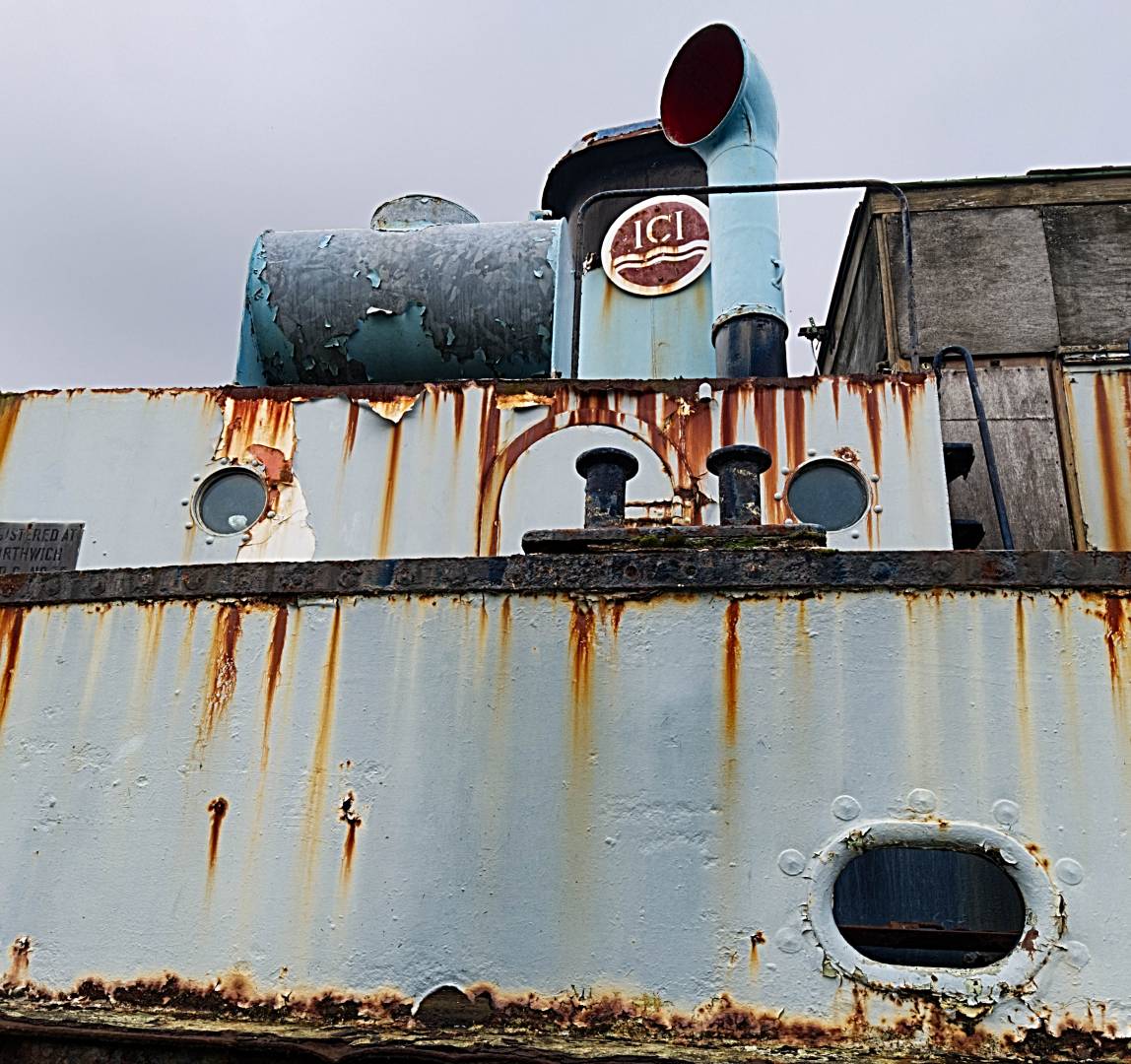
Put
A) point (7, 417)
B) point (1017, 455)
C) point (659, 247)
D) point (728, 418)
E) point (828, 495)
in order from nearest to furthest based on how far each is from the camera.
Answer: point (828, 495), point (728, 418), point (7, 417), point (1017, 455), point (659, 247)

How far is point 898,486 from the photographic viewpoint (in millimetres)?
4605

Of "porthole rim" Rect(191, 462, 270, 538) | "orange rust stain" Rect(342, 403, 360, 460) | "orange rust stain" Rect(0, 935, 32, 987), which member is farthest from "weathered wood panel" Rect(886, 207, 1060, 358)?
"orange rust stain" Rect(0, 935, 32, 987)

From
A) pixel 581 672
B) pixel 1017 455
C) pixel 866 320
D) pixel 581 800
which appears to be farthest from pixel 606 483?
pixel 866 320

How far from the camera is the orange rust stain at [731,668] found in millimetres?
2975

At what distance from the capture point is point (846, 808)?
2.86 metres

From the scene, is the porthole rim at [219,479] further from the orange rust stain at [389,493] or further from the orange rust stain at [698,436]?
the orange rust stain at [698,436]

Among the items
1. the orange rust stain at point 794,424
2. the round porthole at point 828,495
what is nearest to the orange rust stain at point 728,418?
the orange rust stain at point 794,424

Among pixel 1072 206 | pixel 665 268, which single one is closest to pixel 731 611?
pixel 665 268

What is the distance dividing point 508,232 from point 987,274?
9.54 feet

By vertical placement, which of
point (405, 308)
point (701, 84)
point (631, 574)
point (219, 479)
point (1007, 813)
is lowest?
point (1007, 813)

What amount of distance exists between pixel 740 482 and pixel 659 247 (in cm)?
399

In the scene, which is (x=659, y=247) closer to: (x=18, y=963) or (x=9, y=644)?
(x=9, y=644)

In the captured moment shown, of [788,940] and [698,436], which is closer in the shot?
[788,940]

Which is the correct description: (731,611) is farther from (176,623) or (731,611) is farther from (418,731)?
(176,623)
